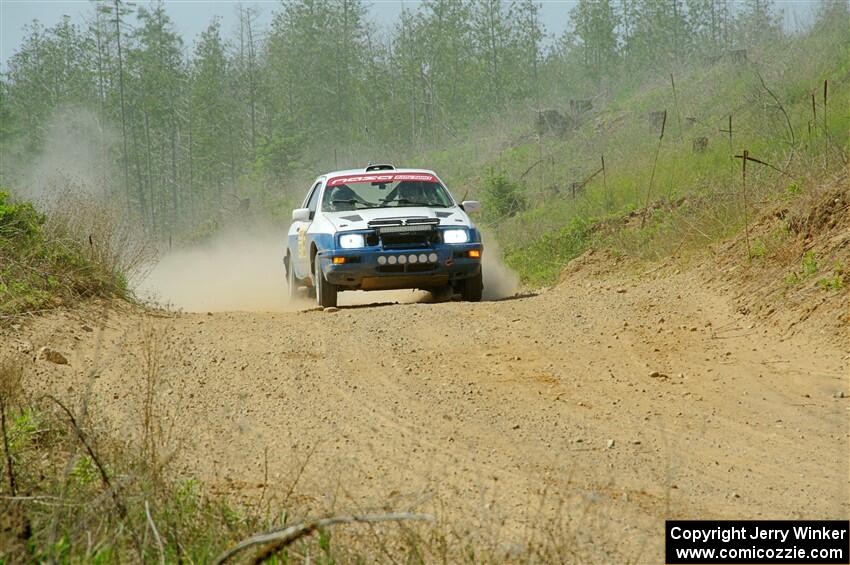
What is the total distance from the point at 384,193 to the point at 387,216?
1.19 metres

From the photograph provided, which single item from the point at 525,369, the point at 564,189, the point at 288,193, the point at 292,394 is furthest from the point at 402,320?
the point at 288,193

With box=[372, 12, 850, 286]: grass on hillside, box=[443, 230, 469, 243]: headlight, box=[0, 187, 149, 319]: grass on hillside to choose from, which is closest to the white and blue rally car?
box=[443, 230, 469, 243]: headlight

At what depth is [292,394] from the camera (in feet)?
24.8

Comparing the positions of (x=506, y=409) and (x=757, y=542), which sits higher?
(x=506, y=409)

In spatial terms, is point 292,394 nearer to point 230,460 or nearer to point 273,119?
point 230,460

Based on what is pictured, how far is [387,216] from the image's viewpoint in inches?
496

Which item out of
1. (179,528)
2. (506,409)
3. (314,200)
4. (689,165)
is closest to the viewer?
(179,528)

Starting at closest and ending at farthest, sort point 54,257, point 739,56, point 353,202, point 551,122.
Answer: point 54,257 < point 353,202 < point 739,56 < point 551,122

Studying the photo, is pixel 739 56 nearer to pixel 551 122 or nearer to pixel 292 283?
pixel 551 122

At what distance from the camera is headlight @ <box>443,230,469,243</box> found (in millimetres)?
12523

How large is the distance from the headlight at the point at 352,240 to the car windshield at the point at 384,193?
3.70 feet

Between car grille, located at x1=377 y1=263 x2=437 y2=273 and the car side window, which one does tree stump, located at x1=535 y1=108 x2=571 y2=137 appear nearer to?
the car side window

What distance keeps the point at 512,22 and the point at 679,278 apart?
2407 inches

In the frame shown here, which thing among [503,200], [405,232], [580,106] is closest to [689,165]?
[503,200]
